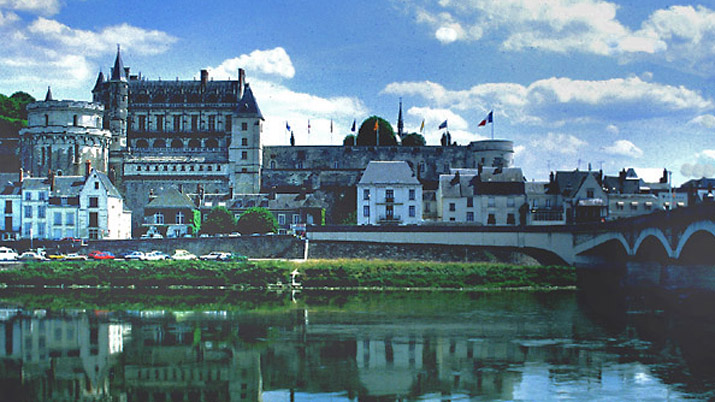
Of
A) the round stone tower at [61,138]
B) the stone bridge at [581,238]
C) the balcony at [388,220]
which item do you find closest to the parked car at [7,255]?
the stone bridge at [581,238]

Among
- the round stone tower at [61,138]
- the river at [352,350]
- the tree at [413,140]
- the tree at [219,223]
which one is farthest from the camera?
the tree at [413,140]

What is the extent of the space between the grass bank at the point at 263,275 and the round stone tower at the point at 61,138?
3008 cm

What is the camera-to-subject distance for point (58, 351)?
90.7 feet

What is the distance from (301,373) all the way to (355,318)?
963 centimetres

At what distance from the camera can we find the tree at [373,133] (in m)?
87.6

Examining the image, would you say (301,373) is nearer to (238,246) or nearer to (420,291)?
(420,291)

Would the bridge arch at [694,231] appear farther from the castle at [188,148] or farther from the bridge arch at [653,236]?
the castle at [188,148]

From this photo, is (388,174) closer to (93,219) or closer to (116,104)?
(93,219)

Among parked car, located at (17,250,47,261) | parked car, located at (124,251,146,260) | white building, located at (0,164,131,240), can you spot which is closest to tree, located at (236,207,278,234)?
parked car, located at (124,251,146,260)

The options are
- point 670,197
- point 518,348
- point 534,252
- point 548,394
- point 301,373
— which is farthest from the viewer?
point 670,197

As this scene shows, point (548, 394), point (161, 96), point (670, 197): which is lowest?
point (548, 394)

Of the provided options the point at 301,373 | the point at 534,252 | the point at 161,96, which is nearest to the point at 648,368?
the point at 301,373

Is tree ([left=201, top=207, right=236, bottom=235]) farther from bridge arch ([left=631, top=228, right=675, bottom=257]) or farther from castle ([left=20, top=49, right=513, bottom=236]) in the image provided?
bridge arch ([left=631, top=228, right=675, bottom=257])

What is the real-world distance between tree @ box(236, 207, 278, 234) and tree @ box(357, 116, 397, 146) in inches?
1176
